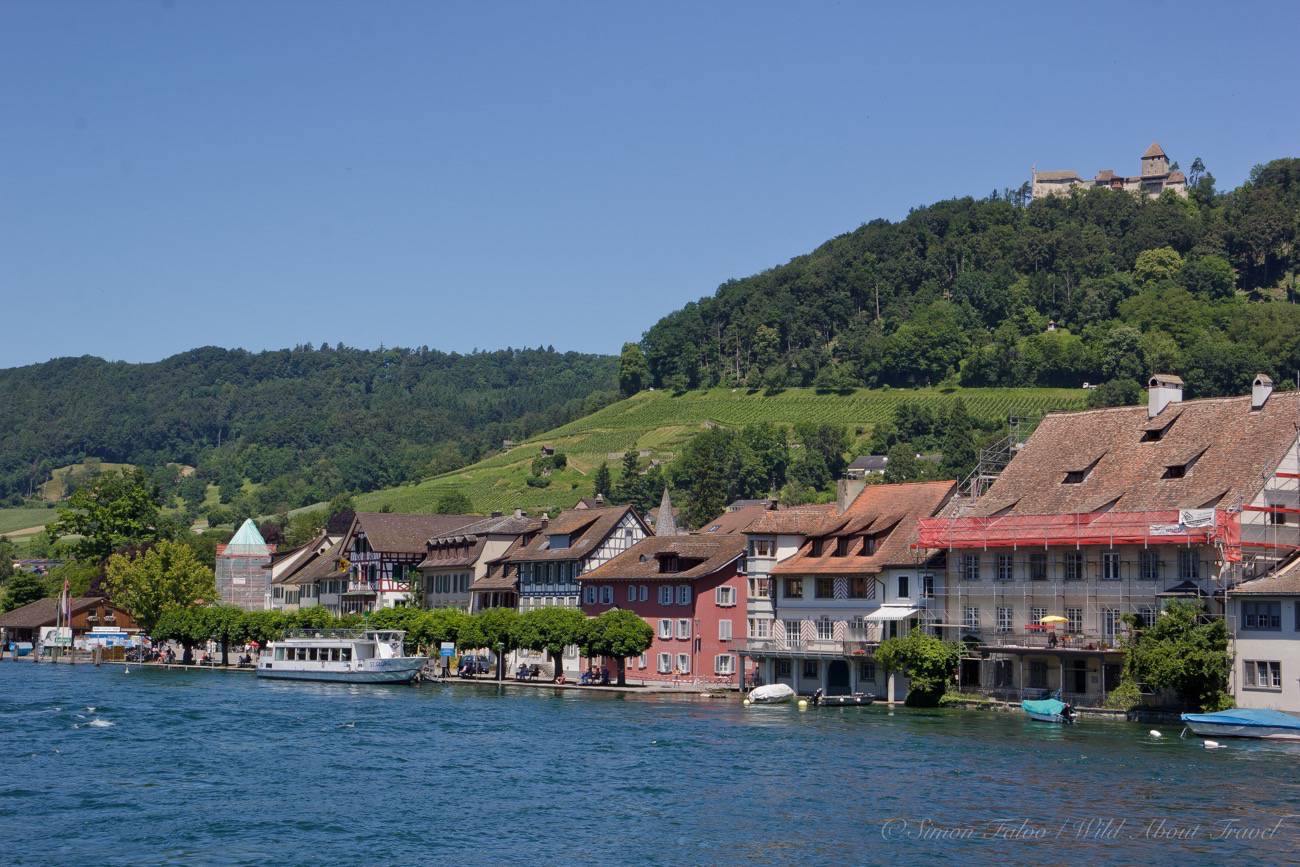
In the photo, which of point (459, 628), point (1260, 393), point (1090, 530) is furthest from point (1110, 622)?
point (459, 628)

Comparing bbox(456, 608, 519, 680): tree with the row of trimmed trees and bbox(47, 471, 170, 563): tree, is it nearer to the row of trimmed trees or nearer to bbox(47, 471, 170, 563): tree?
the row of trimmed trees

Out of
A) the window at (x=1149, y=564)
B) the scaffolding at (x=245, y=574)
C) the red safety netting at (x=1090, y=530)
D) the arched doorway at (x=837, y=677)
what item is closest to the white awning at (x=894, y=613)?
the red safety netting at (x=1090, y=530)

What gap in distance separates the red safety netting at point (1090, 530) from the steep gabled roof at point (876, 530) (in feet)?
7.69

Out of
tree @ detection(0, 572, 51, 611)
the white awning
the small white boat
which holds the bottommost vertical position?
the small white boat

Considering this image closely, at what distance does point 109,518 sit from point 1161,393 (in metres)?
126

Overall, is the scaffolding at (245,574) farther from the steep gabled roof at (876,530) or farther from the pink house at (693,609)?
the steep gabled roof at (876,530)

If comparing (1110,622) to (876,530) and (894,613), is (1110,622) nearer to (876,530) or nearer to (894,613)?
(894,613)

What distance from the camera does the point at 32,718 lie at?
7738 centimetres

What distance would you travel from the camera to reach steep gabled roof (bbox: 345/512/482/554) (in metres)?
139

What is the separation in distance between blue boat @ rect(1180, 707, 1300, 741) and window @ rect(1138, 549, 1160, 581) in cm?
977

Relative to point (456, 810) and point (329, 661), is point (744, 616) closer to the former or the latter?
point (329, 661)

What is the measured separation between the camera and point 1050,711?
70750 millimetres

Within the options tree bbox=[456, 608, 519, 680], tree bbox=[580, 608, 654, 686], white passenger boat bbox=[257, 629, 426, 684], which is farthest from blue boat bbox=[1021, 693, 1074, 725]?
white passenger boat bbox=[257, 629, 426, 684]

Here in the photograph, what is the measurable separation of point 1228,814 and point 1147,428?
3770 centimetres
